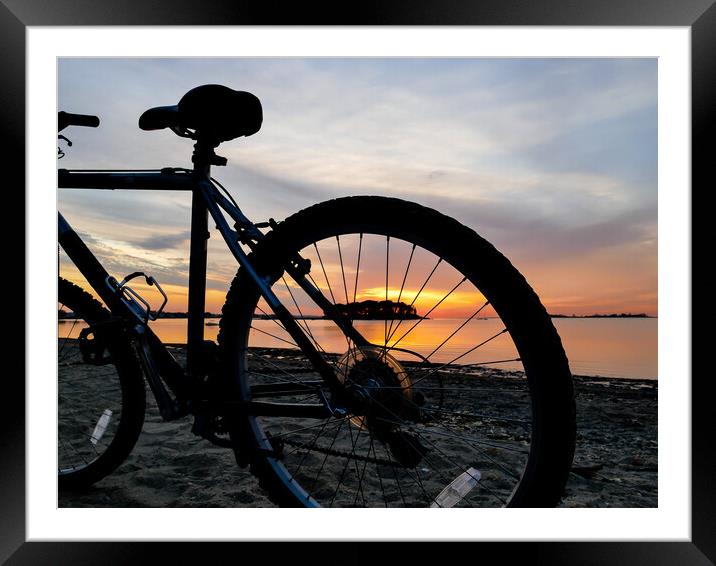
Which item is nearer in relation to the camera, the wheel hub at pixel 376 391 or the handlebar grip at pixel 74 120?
the wheel hub at pixel 376 391

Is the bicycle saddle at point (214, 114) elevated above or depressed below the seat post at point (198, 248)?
above

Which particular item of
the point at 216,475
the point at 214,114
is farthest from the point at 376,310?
the point at 216,475

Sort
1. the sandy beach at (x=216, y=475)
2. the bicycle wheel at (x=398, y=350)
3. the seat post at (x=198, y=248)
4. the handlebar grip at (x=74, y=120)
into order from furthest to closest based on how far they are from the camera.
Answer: the sandy beach at (x=216, y=475)
the handlebar grip at (x=74, y=120)
the seat post at (x=198, y=248)
the bicycle wheel at (x=398, y=350)

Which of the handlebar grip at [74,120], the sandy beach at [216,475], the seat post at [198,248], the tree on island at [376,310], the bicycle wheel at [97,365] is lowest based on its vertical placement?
the sandy beach at [216,475]

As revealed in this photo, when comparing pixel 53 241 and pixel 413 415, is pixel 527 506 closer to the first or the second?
pixel 413 415

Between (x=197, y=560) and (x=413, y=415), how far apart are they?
2.51 feet

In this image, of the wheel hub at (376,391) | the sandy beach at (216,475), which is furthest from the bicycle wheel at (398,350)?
the sandy beach at (216,475)

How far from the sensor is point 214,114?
1414 millimetres

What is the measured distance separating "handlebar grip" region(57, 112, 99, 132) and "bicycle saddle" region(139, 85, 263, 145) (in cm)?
31

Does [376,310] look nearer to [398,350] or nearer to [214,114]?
[398,350]
